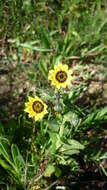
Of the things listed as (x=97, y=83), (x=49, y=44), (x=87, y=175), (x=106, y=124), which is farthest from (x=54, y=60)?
(x=87, y=175)

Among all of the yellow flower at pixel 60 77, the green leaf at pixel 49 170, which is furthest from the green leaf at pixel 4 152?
the yellow flower at pixel 60 77

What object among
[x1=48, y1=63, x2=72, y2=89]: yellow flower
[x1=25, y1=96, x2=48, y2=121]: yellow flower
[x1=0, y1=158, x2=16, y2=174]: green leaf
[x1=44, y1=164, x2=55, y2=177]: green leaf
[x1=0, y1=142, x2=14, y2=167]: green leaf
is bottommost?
[x1=44, y1=164, x2=55, y2=177]: green leaf

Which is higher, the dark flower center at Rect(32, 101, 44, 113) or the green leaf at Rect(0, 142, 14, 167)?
the dark flower center at Rect(32, 101, 44, 113)

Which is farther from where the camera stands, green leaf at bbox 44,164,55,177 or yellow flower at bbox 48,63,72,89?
green leaf at bbox 44,164,55,177

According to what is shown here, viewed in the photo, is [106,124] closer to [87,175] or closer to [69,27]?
[87,175]

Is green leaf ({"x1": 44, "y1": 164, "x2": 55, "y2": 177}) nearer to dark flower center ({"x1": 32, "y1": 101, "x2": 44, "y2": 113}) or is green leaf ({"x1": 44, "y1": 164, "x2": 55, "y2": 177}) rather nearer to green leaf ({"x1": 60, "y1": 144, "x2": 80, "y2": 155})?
green leaf ({"x1": 60, "y1": 144, "x2": 80, "y2": 155})

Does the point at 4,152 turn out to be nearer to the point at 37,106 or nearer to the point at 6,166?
the point at 6,166

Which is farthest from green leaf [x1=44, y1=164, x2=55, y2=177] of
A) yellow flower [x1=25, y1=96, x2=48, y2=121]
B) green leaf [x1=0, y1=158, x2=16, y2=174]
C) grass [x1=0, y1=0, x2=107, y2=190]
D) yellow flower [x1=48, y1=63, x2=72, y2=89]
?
yellow flower [x1=48, y1=63, x2=72, y2=89]
